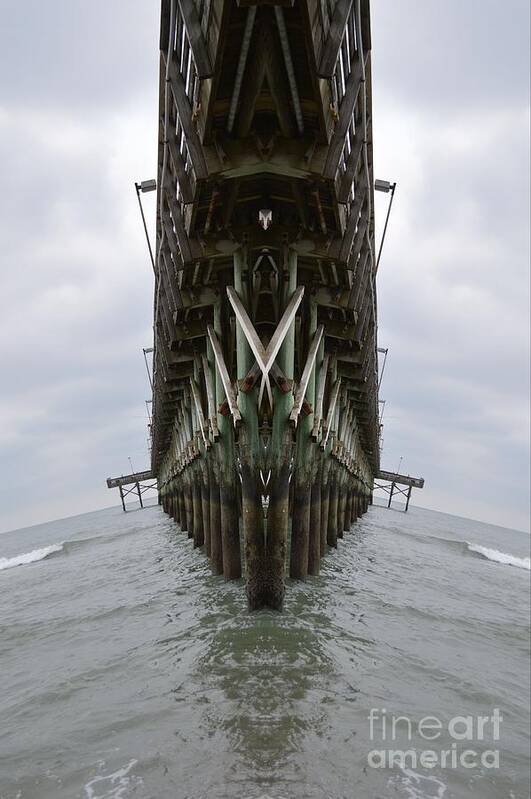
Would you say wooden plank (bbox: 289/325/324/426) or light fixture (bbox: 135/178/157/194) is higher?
light fixture (bbox: 135/178/157/194)

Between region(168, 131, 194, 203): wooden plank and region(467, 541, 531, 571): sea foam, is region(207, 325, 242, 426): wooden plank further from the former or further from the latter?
region(467, 541, 531, 571): sea foam

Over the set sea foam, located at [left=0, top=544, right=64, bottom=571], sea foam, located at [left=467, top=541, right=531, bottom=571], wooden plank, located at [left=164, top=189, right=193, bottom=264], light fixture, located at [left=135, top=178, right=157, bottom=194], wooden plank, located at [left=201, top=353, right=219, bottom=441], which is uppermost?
light fixture, located at [left=135, top=178, right=157, bottom=194]

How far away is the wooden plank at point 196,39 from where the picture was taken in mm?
4938

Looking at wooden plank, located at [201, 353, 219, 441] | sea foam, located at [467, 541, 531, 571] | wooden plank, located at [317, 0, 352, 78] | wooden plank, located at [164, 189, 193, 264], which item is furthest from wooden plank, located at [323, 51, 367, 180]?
sea foam, located at [467, 541, 531, 571]

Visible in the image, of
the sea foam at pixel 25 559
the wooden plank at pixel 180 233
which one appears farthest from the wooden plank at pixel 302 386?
the sea foam at pixel 25 559

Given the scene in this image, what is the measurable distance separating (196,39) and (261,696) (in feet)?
20.8

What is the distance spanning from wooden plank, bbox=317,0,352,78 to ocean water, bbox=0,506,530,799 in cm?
601

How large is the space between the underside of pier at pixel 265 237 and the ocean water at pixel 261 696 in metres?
1.53

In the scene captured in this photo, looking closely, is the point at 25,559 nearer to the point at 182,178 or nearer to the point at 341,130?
the point at 182,178

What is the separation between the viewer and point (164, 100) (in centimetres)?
788

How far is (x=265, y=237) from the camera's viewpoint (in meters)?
8.20

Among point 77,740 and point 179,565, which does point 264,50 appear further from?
point 179,565

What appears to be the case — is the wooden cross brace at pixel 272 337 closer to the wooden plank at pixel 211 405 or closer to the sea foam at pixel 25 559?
the wooden plank at pixel 211 405

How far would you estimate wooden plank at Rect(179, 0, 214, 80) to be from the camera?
4.94m
